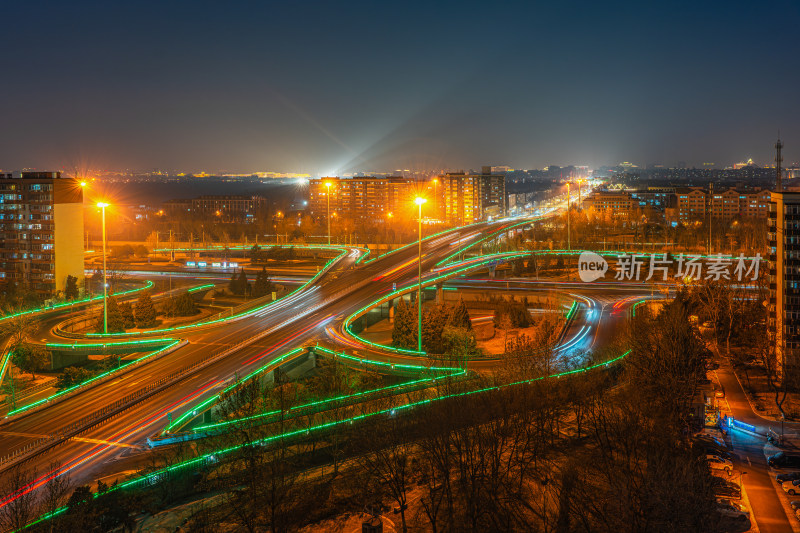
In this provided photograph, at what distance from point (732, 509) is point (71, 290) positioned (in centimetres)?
2609

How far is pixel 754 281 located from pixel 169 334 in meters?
22.9

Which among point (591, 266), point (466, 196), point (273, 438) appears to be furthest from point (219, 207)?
point (273, 438)

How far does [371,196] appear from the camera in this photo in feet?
223

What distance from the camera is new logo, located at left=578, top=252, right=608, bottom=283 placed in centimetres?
3161

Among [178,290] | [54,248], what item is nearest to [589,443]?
[178,290]

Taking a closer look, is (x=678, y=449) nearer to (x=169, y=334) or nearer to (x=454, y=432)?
(x=454, y=432)

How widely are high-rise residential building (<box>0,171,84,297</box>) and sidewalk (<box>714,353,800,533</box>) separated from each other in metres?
26.6

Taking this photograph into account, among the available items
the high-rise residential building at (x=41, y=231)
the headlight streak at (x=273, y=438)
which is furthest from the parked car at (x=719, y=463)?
the high-rise residential building at (x=41, y=231)

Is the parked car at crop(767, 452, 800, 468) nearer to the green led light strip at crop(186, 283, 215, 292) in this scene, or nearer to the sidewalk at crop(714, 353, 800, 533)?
the sidewalk at crop(714, 353, 800, 533)

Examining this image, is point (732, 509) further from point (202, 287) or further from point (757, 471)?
point (202, 287)

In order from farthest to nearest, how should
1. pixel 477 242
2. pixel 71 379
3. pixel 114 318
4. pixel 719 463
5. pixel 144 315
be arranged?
pixel 477 242, pixel 144 315, pixel 114 318, pixel 71 379, pixel 719 463

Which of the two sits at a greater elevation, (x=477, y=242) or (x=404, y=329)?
(x=477, y=242)

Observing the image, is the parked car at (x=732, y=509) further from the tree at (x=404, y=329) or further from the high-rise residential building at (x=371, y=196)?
the high-rise residential building at (x=371, y=196)

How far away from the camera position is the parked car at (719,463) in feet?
38.4
